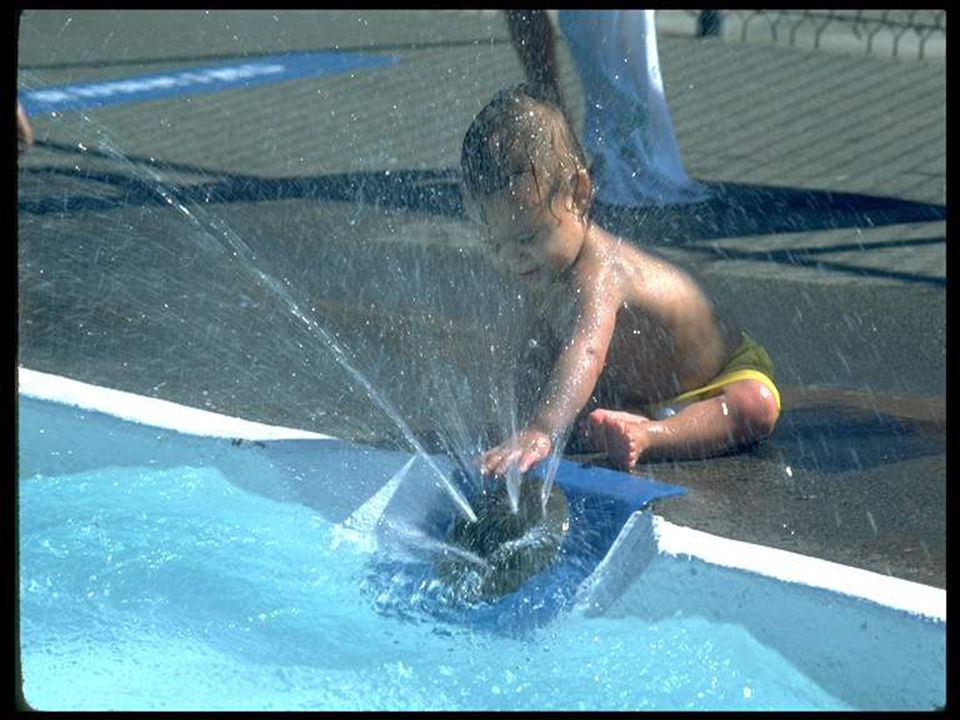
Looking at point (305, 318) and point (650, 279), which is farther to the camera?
point (305, 318)

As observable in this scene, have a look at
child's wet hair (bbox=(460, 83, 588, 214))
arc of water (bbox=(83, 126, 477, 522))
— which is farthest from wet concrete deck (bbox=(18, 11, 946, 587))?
child's wet hair (bbox=(460, 83, 588, 214))

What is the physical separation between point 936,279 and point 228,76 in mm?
5295

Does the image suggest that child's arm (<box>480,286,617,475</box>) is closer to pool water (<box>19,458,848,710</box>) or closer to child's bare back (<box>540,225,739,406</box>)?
child's bare back (<box>540,225,739,406</box>)

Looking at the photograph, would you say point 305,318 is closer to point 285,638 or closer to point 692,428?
point 692,428

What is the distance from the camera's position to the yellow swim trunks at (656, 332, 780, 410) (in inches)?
165

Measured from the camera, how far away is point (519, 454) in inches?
144

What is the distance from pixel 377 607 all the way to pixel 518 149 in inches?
43.7

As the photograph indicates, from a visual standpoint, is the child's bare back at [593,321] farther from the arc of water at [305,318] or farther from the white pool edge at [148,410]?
the white pool edge at [148,410]

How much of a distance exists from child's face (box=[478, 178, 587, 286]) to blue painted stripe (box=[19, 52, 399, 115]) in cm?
557

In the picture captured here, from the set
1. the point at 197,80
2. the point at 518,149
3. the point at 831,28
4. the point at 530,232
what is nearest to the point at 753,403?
the point at 530,232

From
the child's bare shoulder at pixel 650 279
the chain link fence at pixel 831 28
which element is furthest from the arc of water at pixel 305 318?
the chain link fence at pixel 831 28

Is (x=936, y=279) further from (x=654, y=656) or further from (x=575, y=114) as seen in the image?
(x=654, y=656)

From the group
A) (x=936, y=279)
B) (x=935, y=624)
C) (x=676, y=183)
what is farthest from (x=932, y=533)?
(x=676, y=183)

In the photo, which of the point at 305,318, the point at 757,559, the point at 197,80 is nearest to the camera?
A: the point at 757,559
